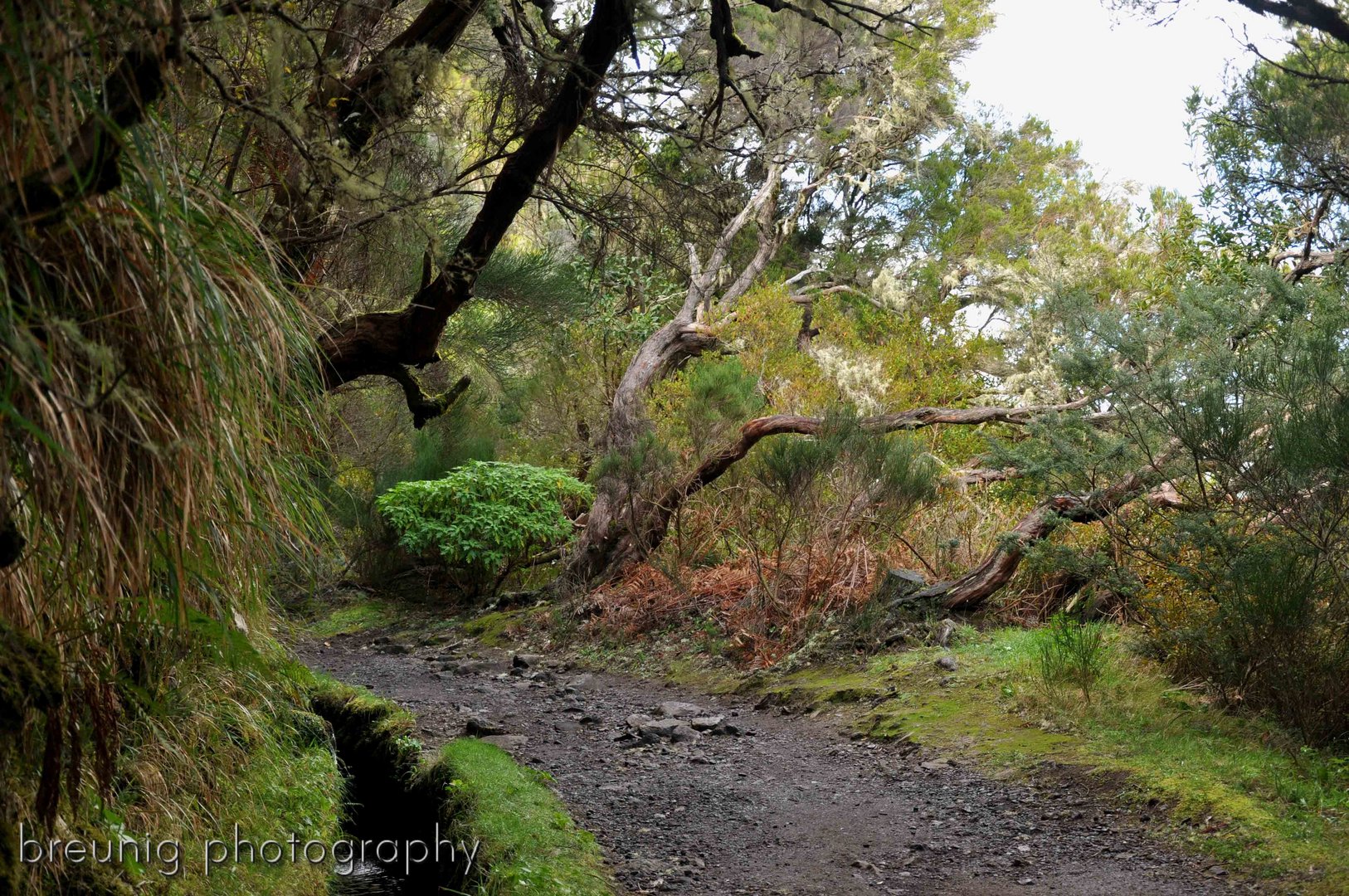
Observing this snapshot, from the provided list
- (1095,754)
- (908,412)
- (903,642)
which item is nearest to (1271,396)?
(1095,754)

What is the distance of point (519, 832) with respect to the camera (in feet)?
13.7

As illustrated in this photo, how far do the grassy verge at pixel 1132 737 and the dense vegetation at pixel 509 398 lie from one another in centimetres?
17

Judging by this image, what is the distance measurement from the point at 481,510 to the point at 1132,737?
8727mm

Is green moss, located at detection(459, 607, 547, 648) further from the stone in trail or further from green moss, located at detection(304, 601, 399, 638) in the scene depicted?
the stone in trail

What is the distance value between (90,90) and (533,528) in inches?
424

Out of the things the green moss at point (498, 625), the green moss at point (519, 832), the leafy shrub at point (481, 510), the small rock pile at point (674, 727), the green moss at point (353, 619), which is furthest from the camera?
the green moss at point (353, 619)

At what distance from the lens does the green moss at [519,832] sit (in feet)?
12.2

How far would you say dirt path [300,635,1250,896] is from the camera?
4004 millimetres

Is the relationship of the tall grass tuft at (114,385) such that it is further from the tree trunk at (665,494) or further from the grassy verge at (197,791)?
the tree trunk at (665,494)

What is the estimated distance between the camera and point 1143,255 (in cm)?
1875

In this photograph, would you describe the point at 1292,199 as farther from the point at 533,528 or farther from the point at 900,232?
the point at 900,232

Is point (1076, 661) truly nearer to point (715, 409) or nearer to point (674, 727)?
point (674, 727)

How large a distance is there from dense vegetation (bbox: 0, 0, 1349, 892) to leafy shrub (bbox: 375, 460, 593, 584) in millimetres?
68

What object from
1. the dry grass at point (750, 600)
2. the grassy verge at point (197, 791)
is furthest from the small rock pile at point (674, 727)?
the grassy verge at point (197, 791)
